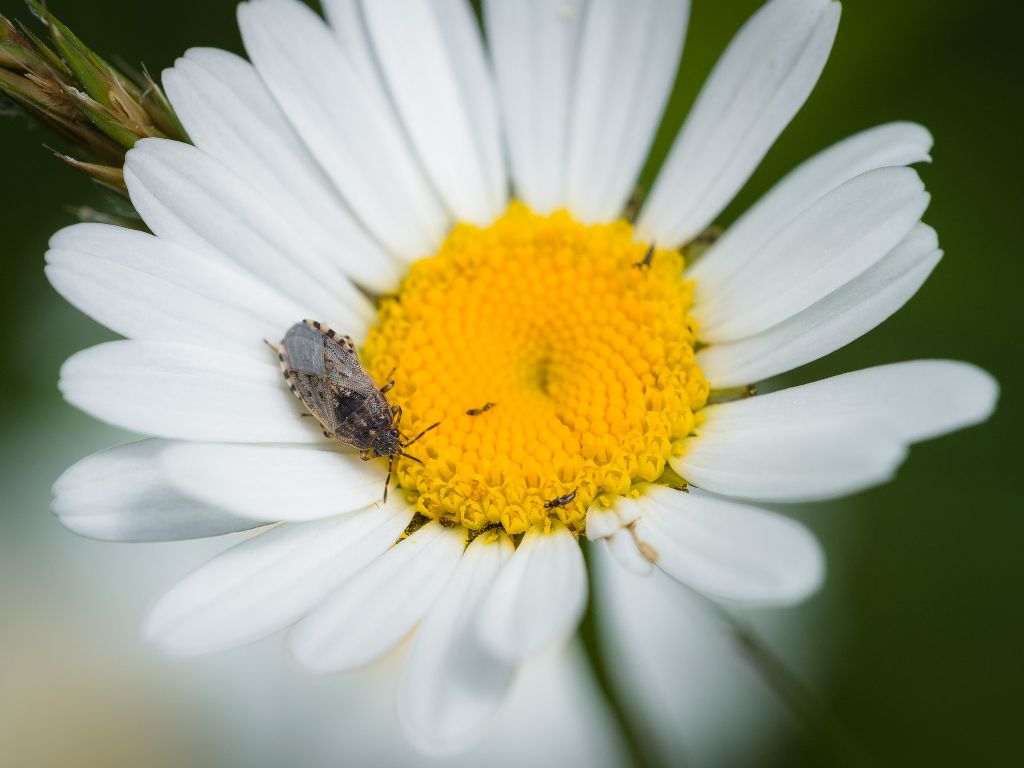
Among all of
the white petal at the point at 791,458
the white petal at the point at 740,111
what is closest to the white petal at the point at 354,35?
the white petal at the point at 740,111

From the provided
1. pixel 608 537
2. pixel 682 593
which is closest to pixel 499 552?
pixel 608 537

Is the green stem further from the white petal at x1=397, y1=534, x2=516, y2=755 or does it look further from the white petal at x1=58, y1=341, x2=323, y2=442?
the white petal at x1=58, y1=341, x2=323, y2=442

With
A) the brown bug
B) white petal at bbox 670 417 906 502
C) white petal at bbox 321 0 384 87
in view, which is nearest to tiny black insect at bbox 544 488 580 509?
white petal at bbox 670 417 906 502

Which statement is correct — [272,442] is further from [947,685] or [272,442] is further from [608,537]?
[947,685]

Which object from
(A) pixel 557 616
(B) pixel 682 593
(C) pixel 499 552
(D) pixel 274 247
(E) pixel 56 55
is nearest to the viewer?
(A) pixel 557 616

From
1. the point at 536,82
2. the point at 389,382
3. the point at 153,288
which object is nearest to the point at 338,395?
the point at 389,382

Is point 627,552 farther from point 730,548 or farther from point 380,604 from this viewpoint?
point 380,604
